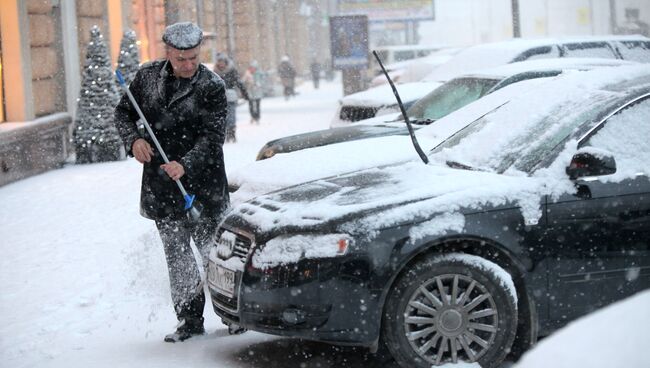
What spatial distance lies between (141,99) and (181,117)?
0.86 ft

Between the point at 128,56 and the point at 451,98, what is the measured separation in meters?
9.38

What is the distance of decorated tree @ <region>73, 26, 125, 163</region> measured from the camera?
17297mm

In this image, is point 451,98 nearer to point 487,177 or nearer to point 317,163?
point 317,163

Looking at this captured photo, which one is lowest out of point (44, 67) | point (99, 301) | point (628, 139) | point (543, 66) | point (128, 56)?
point (99, 301)

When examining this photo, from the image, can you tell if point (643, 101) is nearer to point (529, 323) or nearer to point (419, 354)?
point (529, 323)

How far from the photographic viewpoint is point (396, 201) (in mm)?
5246

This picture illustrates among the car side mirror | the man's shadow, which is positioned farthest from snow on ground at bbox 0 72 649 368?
the car side mirror

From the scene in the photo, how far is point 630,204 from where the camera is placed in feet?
17.6

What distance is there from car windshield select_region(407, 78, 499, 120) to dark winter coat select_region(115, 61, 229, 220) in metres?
4.29

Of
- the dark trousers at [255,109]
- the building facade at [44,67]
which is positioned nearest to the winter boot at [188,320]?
the building facade at [44,67]

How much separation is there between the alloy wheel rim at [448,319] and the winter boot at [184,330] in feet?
5.19

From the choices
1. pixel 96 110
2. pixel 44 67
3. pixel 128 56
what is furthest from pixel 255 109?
pixel 96 110

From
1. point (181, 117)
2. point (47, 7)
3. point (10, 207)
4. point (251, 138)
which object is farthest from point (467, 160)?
point (251, 138)

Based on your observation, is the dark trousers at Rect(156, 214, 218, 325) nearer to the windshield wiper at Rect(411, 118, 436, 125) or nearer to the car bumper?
the car bumper
